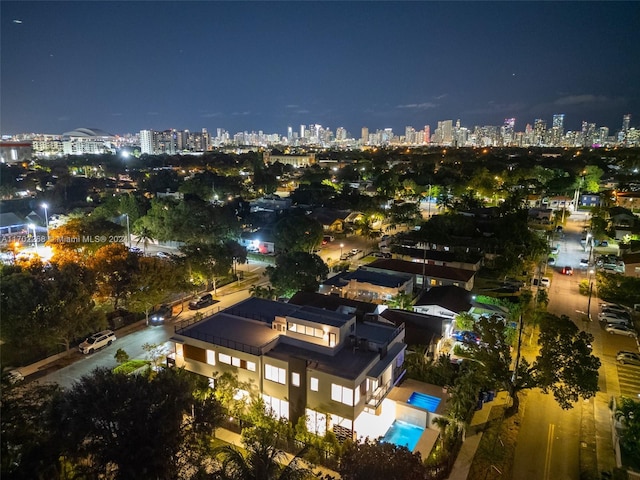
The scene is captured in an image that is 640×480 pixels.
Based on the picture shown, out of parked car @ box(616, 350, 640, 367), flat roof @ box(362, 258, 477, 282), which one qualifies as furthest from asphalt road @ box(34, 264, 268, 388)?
parked car @ box(616, 350, 640, 367)

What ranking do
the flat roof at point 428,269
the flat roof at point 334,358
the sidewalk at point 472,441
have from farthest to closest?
the flat roof at point 428,269, the flat roof at point 334,358, the sidewalk at point 472,441

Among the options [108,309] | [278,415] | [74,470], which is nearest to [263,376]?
[278,415]

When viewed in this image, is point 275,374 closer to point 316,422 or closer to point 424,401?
point 316,422

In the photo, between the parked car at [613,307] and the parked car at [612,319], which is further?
the parked car at [613,307]

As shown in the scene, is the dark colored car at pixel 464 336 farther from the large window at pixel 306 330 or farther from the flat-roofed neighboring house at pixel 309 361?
the large window at pixel 306 330

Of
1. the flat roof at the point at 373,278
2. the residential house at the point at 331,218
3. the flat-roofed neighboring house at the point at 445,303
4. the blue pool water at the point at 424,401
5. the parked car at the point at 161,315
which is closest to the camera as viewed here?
the blue pool water at the point at 424,401

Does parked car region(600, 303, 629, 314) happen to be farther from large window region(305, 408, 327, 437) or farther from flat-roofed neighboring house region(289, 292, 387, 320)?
large window region(305, 408, 327, 437)

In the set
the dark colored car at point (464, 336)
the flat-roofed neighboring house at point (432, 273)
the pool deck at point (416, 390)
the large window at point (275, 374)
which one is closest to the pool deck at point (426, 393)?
the pool deck at point (416, 390)
